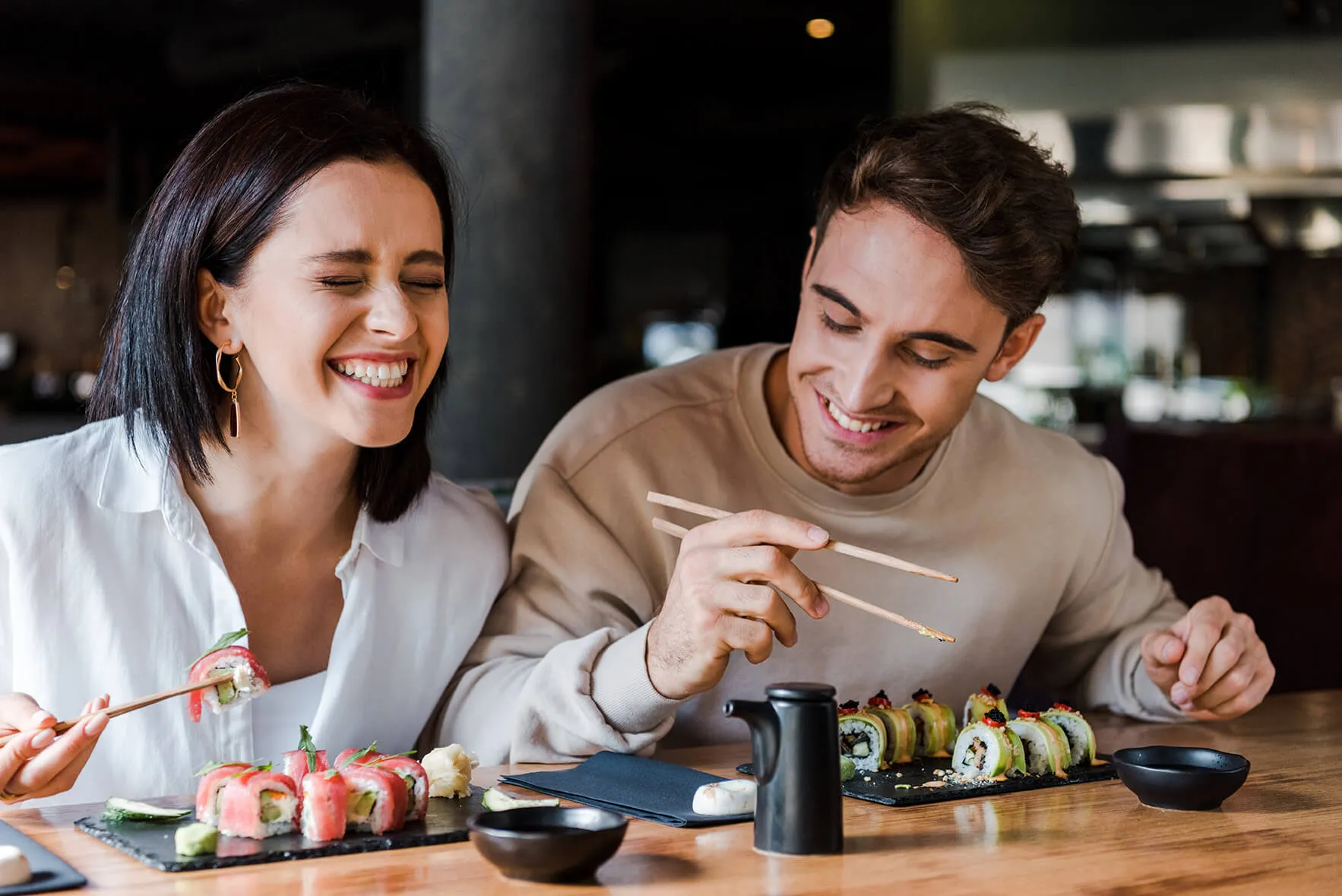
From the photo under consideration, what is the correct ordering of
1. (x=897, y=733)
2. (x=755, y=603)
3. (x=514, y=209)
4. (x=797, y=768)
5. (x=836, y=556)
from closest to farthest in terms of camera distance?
(x=797, y=768) < (x=755, y=603) < (x=897, y=733) < (x=836, y=556) < (x=514, y=209)

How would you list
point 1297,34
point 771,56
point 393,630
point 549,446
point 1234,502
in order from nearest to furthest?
point 393,630, point 549,446, point 1234,502, point 1297,34, point 771,56

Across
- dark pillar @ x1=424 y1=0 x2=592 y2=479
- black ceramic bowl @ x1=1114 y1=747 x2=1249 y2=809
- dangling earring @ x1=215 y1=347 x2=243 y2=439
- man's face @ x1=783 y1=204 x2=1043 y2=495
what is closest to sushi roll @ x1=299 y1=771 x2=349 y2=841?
dangling earring @ x1=215 y1=347 x2=243 y2=439

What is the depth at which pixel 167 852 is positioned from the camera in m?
1.28

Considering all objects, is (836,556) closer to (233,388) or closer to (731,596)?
(731,596)

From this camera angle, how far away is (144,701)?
142cm

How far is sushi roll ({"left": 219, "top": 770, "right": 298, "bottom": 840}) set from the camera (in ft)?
4.42

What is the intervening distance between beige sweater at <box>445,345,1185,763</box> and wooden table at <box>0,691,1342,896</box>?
0.37 metres

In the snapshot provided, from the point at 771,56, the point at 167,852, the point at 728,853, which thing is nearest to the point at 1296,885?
the point at 728,853

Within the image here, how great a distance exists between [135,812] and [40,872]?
0.56 feet

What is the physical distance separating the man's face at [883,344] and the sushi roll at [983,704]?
40 cm

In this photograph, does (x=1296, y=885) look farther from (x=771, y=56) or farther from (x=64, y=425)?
(x=771, y=56)

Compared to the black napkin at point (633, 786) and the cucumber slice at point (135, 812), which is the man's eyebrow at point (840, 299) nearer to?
the black napkin at point (633, 786)

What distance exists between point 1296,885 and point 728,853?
0.51m

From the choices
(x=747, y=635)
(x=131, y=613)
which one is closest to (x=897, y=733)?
(x=747, y=635)
